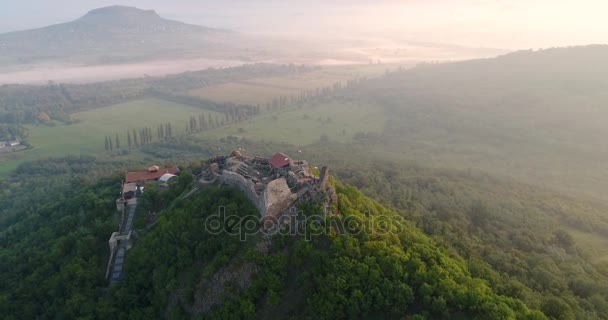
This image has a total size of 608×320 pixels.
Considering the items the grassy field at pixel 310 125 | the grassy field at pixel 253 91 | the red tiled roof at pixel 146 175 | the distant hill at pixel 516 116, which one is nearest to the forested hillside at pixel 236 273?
the red tiled roof at pixel 146 175

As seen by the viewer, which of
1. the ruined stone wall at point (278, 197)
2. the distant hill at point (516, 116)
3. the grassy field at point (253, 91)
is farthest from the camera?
the grassy field at point (253, 91)

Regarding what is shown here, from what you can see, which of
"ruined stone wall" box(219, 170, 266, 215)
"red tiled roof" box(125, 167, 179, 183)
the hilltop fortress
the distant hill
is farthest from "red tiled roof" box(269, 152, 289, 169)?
the distant hill

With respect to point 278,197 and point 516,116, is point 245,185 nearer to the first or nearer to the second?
point 278,197

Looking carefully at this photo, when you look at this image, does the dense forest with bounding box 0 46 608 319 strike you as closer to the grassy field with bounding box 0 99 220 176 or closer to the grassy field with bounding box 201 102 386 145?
the grassy field with bounding box 0 99 220 176

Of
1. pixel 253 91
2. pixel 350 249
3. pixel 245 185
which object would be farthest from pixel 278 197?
pixel 253 91

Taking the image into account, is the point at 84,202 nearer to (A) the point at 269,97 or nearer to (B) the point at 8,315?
(B) the point at 8,315

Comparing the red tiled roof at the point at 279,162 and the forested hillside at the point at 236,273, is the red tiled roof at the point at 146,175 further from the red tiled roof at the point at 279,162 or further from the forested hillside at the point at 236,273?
the red tiled roof at the point at 279,162

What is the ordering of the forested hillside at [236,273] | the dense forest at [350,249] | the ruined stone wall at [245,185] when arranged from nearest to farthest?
the forested hillside at [236,273]
the dense forest at [350,249]
the ruined stone wall at [245,185]
